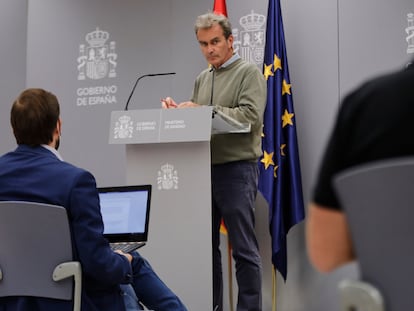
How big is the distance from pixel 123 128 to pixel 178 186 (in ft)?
1.41

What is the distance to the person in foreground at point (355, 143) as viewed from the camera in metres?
1.08

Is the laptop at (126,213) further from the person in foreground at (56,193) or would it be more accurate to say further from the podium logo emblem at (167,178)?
the podium logo emblem at (167,178)

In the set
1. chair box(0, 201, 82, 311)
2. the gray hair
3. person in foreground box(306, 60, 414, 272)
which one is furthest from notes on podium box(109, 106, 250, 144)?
person in foreground box(306, 60, 414, 272)

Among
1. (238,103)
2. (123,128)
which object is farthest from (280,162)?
(123,128)

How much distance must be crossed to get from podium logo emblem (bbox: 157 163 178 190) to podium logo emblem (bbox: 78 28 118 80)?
198 cm

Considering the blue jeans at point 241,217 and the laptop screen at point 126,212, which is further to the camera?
the blue jeans at point 241,217

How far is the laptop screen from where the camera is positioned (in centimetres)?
279

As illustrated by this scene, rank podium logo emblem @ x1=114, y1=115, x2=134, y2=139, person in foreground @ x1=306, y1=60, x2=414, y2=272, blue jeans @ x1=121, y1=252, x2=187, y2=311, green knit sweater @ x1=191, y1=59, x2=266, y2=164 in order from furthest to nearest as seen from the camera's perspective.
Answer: green knit sweater @ x1=191, y1=59, x2=266, y2=164 < podium logo emblem @ x1=114, y1=115, x2=134, y2=139 < blue jeans @ x1=121, y1=252, x2=187, y2=311 < person in foreground @ x1=306, y1=60, x2=414, y2=272

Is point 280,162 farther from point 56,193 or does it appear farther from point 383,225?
point 383,225

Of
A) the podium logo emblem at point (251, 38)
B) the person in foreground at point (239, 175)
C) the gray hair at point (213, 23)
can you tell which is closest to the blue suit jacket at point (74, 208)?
the person in foreground at point (239, 175)

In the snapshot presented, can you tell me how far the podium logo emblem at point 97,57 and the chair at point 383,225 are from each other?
459cm

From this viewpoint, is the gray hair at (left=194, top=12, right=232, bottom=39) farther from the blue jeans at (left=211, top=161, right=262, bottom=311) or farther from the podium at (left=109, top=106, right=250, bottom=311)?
the blue jeans at (left=211, top=161, right=262, bottom=311)

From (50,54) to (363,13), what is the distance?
254cm

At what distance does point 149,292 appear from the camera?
2539 mm
